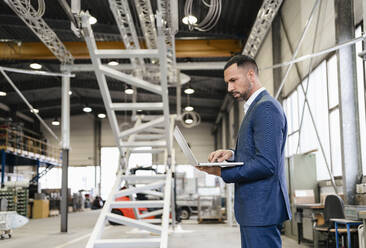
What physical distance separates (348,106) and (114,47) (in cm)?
781

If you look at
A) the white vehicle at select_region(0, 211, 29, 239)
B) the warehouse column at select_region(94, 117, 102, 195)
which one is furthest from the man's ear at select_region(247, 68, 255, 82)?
the warehouse column at select_region(94, 117, 102, 195)

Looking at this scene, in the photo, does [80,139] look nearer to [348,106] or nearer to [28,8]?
[28,8]

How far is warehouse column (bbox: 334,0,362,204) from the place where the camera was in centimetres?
656

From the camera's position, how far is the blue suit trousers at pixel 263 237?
1613 millimetres

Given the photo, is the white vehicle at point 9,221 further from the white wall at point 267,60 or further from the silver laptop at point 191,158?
the silver laptop at point 191,158

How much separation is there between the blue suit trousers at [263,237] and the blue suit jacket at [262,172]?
24 mm

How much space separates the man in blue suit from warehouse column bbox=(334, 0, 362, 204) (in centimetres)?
528

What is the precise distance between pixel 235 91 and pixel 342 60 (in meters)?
5.50

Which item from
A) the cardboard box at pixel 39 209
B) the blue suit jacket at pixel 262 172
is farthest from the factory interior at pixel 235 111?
the cardboard box at pixel 39 209

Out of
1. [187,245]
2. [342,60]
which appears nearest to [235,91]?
[342,60]

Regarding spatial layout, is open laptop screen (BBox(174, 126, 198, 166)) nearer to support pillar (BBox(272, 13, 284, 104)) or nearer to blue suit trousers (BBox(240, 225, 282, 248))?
blue suit trousers (BBox(240, 225, 282, 248))

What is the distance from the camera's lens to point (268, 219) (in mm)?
1620

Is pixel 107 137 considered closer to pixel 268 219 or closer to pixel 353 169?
pixel 353 169

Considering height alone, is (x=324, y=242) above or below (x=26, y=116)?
below
